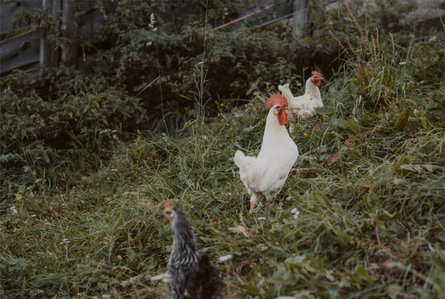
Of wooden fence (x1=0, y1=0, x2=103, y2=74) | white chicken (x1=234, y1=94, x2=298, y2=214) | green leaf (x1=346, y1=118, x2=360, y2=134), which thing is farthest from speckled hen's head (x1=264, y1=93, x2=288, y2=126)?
wooden fence (x1=0, y1=0, x2=103, y2=74)

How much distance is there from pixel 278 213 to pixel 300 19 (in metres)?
3.89

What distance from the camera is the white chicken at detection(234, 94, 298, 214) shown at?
9.81 ft

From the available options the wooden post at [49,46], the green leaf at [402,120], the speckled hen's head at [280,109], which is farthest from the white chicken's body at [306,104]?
the wooden post at [49,46]

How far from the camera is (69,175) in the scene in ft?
15.9

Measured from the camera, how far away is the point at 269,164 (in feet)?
9.85

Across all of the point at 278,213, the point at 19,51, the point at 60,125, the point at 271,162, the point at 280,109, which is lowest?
the point at 60,125

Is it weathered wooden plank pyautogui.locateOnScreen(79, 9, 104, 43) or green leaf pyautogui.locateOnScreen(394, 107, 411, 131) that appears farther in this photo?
weathered wooden plank pyautogui.locateOnScreen(79, 9, 104, 43)

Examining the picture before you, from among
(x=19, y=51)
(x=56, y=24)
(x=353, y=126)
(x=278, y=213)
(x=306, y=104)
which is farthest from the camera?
(x=19, y=51)

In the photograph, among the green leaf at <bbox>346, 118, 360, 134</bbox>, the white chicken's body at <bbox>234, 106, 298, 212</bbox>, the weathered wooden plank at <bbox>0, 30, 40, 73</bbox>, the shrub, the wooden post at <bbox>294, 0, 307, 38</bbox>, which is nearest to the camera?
the white chicken's body at <bbox>234, 106, 298, 212</bbox>

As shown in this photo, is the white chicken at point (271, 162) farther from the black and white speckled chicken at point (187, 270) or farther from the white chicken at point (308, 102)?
the white chicken at point (308, 102)

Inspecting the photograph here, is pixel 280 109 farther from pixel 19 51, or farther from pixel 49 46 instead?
pixel 19 51

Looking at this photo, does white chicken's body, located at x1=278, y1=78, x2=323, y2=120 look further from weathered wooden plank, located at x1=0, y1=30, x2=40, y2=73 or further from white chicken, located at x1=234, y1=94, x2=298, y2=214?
weathered wooden plank, located at x1=0, y1=30, x2=40, y2=73

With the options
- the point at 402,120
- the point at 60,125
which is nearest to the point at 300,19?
the point at 402,120

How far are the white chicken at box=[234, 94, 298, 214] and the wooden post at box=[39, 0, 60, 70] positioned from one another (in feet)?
13.3
